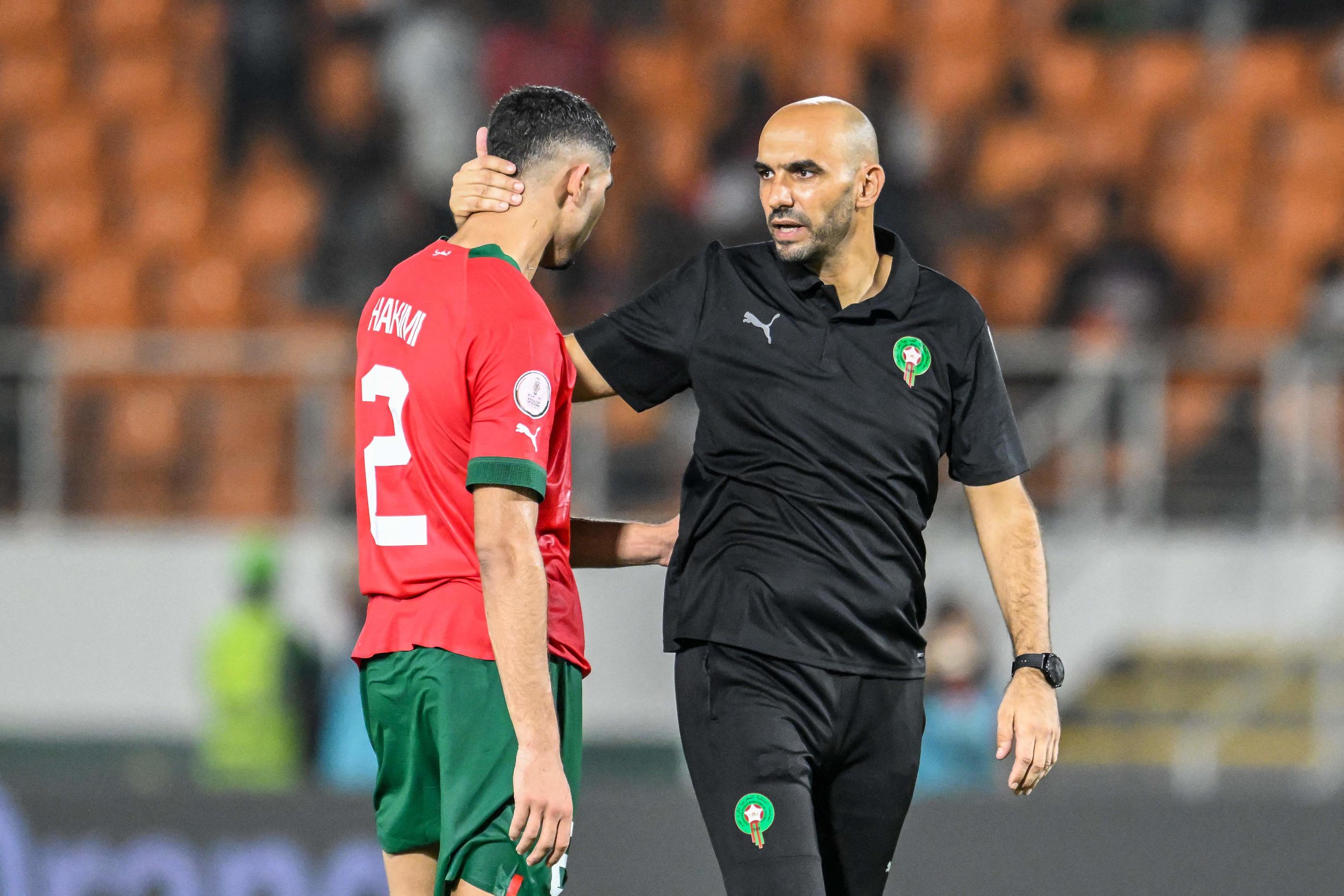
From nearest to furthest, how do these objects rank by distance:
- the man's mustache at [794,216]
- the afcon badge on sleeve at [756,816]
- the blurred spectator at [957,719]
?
the afcon badge on sleeve at [756,816]
the man's mustache at [794,216]
the blurred spectator at [957,719]

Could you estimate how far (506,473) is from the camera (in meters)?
3.18

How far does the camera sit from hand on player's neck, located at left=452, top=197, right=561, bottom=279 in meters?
3.46

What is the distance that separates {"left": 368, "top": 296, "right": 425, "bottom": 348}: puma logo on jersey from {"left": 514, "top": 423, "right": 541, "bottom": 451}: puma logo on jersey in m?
0.27

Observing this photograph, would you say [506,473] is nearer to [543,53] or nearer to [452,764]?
[452,764]

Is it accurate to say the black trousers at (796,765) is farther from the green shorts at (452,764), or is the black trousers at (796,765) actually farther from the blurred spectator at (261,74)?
the blurred spectator at (261,74)

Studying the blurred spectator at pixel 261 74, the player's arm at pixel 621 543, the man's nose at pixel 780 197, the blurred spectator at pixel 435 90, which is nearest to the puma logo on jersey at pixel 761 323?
the man's nose at pixel 780 197

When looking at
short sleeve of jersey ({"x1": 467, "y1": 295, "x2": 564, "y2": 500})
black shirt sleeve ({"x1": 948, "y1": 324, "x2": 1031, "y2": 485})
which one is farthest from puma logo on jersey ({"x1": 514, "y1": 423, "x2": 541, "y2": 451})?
black shirt sleeve ({"x1": 948, "y1": 324, "x2": 1031, "y2": 485})

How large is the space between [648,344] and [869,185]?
592mm

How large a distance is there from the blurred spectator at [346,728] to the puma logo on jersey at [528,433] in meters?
5.16

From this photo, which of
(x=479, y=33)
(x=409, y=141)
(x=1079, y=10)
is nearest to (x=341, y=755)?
(x=409, y=141)

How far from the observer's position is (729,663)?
3.83 m

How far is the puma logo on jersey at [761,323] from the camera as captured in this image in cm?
395

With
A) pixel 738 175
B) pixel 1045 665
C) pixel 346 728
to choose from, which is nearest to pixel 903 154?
pixel 738 175

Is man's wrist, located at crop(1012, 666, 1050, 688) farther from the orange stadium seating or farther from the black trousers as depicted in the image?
the orange stadium seating
